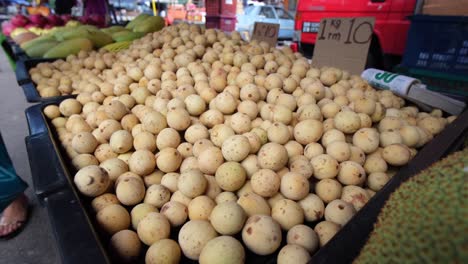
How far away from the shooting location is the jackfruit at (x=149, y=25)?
13.2ft

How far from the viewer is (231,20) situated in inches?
217

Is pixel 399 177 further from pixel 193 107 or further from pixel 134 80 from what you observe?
pixel 134 80

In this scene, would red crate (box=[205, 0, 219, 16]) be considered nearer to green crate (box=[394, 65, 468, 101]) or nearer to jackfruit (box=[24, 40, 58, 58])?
jackfruit (box=[24, 40, 58, 58])

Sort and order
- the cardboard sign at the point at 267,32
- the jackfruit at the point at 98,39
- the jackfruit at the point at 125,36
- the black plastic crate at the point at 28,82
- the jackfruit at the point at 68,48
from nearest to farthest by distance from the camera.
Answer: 1. the black plastic crate at the point at 28,82
2. the cardboard sign at the point at 267,32
3. the jackfruit at the point at 68,48
4. the jackfruit at the point at 98,39
5. the jackfruit at the point at 125,36

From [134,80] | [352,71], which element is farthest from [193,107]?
[352,71]

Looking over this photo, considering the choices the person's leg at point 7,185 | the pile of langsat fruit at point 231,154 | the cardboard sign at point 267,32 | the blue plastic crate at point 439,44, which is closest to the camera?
the pile of langsat fruit at point 231,154

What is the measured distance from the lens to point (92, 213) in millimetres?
1084

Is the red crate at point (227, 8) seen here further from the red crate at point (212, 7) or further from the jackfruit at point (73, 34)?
the jackfruit at point (73, 34)

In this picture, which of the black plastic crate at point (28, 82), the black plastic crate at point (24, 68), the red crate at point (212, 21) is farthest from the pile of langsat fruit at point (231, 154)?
the red crate at point (212, 21)

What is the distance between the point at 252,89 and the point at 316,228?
2.90ft

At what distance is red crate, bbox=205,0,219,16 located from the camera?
5.14 metres

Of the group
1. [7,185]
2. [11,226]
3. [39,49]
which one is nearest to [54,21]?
[39,49]

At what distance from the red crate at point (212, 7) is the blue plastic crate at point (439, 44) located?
11.3 feet

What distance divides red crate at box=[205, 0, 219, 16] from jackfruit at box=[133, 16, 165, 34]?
4.16ft
